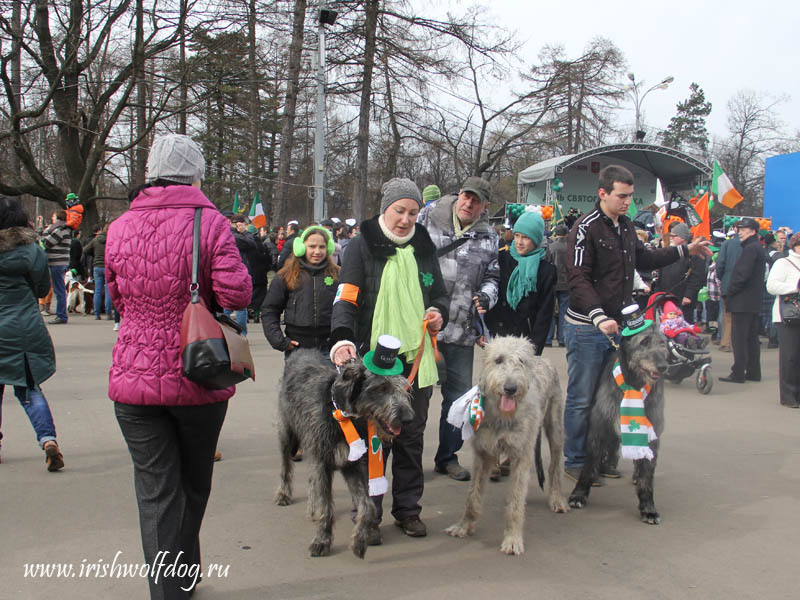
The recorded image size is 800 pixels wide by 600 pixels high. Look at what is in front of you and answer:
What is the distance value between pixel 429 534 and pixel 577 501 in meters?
1.25

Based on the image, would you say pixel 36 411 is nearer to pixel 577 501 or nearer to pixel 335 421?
pixel 335 421

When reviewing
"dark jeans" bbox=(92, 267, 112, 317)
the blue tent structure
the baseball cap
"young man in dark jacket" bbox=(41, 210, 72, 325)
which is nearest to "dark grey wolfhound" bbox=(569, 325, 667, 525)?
the baseball cap

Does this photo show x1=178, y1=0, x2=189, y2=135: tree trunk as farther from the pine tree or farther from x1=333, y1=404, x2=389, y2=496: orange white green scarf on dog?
the pine tree

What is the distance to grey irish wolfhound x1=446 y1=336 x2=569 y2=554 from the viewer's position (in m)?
3.98

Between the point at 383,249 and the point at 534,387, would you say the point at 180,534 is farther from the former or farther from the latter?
the point at 534,387

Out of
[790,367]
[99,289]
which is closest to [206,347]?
[790,367]

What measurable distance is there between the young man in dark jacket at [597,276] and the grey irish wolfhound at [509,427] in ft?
2.51

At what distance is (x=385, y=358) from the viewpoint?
3.48 meters

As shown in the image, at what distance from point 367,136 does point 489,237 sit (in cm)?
1664

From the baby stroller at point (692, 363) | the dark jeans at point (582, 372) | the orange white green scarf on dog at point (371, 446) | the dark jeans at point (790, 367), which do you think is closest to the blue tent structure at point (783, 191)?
the baby stroller at point (692, 363)

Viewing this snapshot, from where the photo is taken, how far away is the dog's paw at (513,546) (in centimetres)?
391

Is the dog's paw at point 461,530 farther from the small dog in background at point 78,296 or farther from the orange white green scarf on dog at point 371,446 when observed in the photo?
the small dog in background at point 78,296

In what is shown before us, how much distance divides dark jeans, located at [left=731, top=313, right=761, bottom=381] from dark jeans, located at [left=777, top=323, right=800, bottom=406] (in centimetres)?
138

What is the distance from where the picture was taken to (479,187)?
4949mm
